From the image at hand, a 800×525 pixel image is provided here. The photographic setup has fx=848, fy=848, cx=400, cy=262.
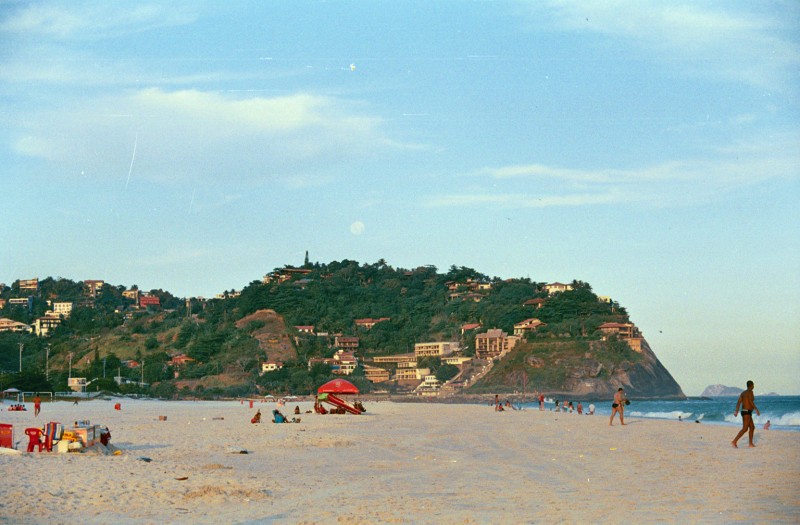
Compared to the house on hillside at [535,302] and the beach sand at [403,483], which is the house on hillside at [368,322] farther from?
the beach sand at [403,483]

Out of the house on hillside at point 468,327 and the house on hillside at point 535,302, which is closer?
the house on hillside at point 468,327

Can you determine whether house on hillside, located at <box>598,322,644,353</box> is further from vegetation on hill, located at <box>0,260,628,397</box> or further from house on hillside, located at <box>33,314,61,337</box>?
house on hillside, located at <box>33,314,61,337</box>

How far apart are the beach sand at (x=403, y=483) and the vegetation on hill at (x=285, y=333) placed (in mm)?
112549

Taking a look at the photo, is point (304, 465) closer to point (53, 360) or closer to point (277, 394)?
point (277, 394)

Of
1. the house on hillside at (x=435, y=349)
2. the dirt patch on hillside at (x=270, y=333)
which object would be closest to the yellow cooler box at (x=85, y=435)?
the dirt patch on hillside at (x=270, y=333)

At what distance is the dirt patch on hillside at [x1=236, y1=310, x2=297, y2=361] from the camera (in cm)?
15900

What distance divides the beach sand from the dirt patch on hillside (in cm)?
13959

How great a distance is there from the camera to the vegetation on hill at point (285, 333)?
473 feet

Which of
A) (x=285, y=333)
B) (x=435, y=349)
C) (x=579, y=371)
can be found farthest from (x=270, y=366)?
(x=579, y=371)

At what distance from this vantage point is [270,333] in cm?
16788

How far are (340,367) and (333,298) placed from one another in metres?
41.3

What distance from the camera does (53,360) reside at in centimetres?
16212

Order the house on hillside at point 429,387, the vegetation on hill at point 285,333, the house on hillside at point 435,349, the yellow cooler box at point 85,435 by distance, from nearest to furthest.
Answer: the yellow cooler box at point 85,435 → the house on hillside at point 429,387 → the vegetation on hill at point 285,333 → the house on hillside at point 435,349

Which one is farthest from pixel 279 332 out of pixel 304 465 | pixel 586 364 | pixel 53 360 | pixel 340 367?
pixel 304 465
